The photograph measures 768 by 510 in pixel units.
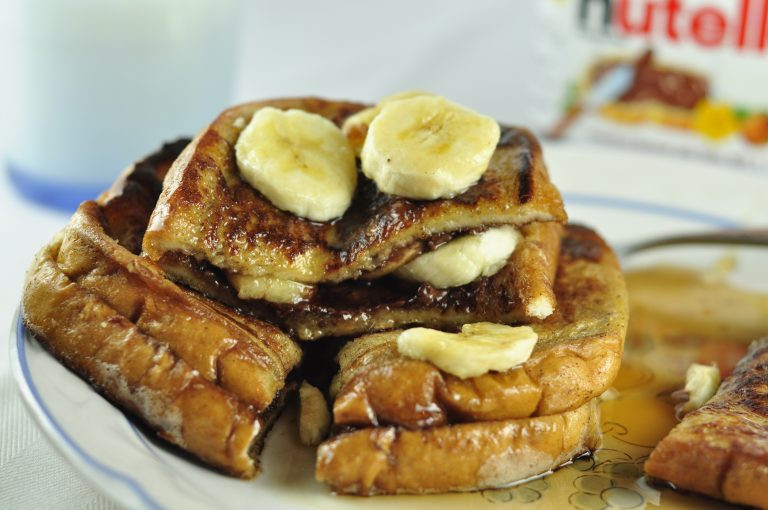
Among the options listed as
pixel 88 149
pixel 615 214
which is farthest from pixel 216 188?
pixel 615 214

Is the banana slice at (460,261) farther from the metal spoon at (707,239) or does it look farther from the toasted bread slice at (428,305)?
the metal spoon at (707,239)

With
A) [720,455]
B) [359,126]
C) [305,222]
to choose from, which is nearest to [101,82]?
[359,126]

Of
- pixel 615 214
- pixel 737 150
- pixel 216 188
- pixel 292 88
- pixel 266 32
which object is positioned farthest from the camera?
pixel 266 32

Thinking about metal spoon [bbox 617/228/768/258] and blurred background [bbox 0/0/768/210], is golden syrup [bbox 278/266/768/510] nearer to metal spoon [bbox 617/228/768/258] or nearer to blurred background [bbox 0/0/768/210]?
metal spoon [bbox 617/228/768/258]

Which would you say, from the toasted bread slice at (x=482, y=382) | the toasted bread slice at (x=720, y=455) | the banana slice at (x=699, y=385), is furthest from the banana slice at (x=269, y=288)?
the banana slice at (x=699, y=385)

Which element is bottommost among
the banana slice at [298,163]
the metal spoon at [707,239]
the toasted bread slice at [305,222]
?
the metal spoon at [707,239]

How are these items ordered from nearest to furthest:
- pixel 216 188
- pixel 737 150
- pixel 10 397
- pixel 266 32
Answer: pixel 216 188 → pixel 10 397 → pixel 737 150 → pixel 266 32

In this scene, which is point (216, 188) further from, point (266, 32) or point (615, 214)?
point (266, 32)

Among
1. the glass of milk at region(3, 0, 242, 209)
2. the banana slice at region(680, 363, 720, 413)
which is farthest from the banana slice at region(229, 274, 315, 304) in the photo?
the glass of milk at region(3, 0, 242, 209)
